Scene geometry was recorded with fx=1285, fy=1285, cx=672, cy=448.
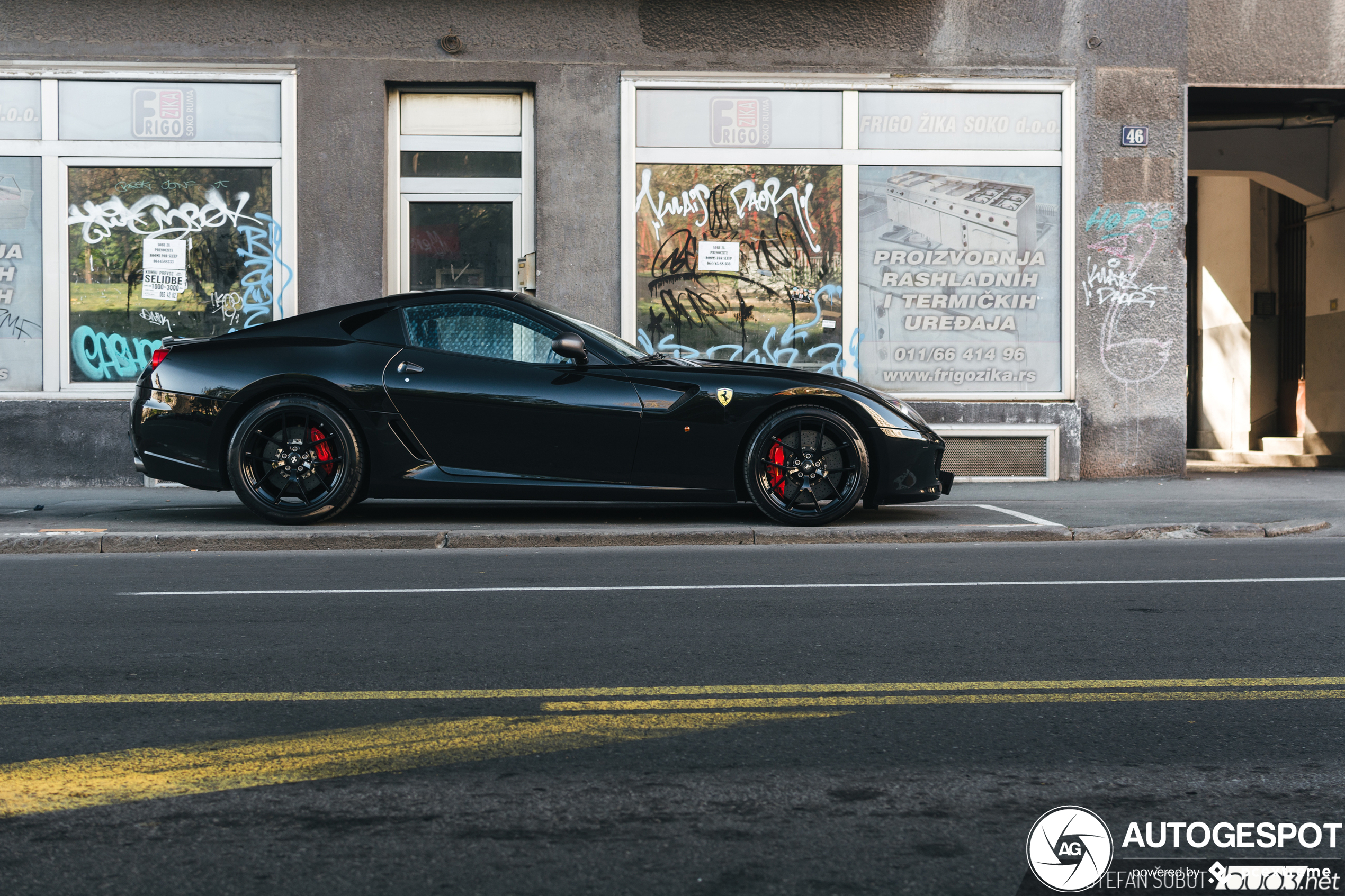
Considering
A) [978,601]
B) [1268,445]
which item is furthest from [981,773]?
[1268,445]

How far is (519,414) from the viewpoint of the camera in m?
8.36

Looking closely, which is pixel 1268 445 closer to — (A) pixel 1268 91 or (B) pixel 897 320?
(A) pixel 1268 91

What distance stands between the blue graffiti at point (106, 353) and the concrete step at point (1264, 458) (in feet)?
39.9

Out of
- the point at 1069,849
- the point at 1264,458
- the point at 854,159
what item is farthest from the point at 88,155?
the point at 1264,458

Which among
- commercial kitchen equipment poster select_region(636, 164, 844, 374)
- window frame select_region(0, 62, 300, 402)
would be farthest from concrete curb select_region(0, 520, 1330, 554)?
window frame select_region(0, 62, 300, 402)

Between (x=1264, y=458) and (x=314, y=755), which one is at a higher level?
(x=1264, y=458)

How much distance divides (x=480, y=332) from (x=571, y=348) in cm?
74

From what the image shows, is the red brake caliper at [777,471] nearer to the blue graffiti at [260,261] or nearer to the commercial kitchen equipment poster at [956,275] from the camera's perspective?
the commercial kitchen equipment poster at [956,275]

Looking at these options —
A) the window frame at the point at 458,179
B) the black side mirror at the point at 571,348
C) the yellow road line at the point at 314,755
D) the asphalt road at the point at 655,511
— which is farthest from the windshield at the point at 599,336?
the yellow road line at the point at 314,755

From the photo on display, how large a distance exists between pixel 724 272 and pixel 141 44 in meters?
5.79

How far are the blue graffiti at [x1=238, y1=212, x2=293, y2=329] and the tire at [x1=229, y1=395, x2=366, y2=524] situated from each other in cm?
383

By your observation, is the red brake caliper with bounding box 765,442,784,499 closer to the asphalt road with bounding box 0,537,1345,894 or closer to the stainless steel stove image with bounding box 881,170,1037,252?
the asphalt road with bounding box 0,537,1345,894

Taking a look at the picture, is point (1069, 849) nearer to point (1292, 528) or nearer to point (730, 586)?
point (730, 586)

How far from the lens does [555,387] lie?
27.5ft
